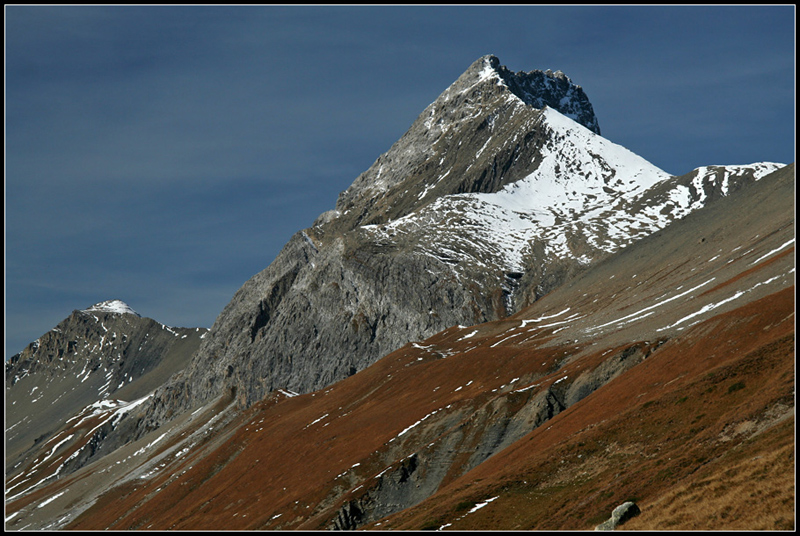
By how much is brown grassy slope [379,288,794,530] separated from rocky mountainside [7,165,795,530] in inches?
8.4

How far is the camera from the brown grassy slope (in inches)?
1522

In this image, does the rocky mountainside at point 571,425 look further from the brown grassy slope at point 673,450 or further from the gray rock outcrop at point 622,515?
the gray rock outcrop at point 622,515

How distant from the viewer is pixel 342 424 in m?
154

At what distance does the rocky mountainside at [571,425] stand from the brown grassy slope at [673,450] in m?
0.21

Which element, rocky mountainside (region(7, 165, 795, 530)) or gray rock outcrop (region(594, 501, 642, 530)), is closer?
gray rock outcrop (region(594, 501, 642, 530))

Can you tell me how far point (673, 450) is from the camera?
5453 cm

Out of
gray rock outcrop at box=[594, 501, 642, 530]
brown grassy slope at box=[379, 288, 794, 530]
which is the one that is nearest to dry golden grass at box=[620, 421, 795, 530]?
brown grassy slope at box=[379, 288, 794, 530]

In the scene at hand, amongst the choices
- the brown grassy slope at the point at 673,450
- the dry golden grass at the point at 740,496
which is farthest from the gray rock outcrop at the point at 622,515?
the brown grassy slope at the point at 673,450

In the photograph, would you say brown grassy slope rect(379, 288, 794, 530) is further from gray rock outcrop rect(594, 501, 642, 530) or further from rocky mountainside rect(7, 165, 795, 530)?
gray rock outcrop rect(594, 501, 642, 530)

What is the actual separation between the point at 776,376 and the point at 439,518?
2928cm

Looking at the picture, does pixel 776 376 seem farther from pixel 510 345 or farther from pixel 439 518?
pixel 510 345

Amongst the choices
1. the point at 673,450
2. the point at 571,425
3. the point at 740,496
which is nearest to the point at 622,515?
the point at 740,496

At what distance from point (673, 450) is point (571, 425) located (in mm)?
25703

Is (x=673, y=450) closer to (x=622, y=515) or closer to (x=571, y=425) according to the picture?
(x=622, y=515)
